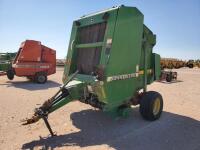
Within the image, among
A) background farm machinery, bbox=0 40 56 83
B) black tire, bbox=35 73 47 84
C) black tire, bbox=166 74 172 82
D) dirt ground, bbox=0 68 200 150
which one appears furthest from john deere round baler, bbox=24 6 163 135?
black tire, bbox=166 74 172 82

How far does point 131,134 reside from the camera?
16.6 feet

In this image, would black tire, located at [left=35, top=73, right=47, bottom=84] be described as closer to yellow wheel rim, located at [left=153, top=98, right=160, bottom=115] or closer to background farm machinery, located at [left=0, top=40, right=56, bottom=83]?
background farm machinery, located at [left=0, top=40, right=56, bottom=83]

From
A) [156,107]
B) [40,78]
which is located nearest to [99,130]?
[156,107]

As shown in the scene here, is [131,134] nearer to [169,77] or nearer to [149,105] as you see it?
[149,105]

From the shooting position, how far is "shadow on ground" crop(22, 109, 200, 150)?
14.8 ft

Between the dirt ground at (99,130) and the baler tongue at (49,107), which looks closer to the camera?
the dirt ground at (99,130)

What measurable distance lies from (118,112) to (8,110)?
3300mm

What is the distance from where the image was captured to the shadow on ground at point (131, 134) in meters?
4.52

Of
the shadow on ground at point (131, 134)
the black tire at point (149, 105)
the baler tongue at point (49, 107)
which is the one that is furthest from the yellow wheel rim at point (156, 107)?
the baler tongue at point (49, 107)

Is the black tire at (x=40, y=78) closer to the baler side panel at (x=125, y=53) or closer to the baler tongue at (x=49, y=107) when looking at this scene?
the baler tongue at (x=49, y=107)

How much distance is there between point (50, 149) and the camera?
431 cm

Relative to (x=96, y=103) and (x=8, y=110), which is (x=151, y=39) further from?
(x=8, y=110)

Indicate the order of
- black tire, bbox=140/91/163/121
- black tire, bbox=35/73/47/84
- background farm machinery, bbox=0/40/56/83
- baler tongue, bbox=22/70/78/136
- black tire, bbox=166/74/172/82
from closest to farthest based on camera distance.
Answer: baler tongue, bbox=22/70/78/136
black tire, bbox=140/91/163/121
background farm machinery, bbox=0/40/56/83
black tire, bbox=35/73/47/84
black tire, bbox=166/74/172/82

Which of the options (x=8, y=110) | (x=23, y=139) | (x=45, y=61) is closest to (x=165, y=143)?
(x=23, y=139)
